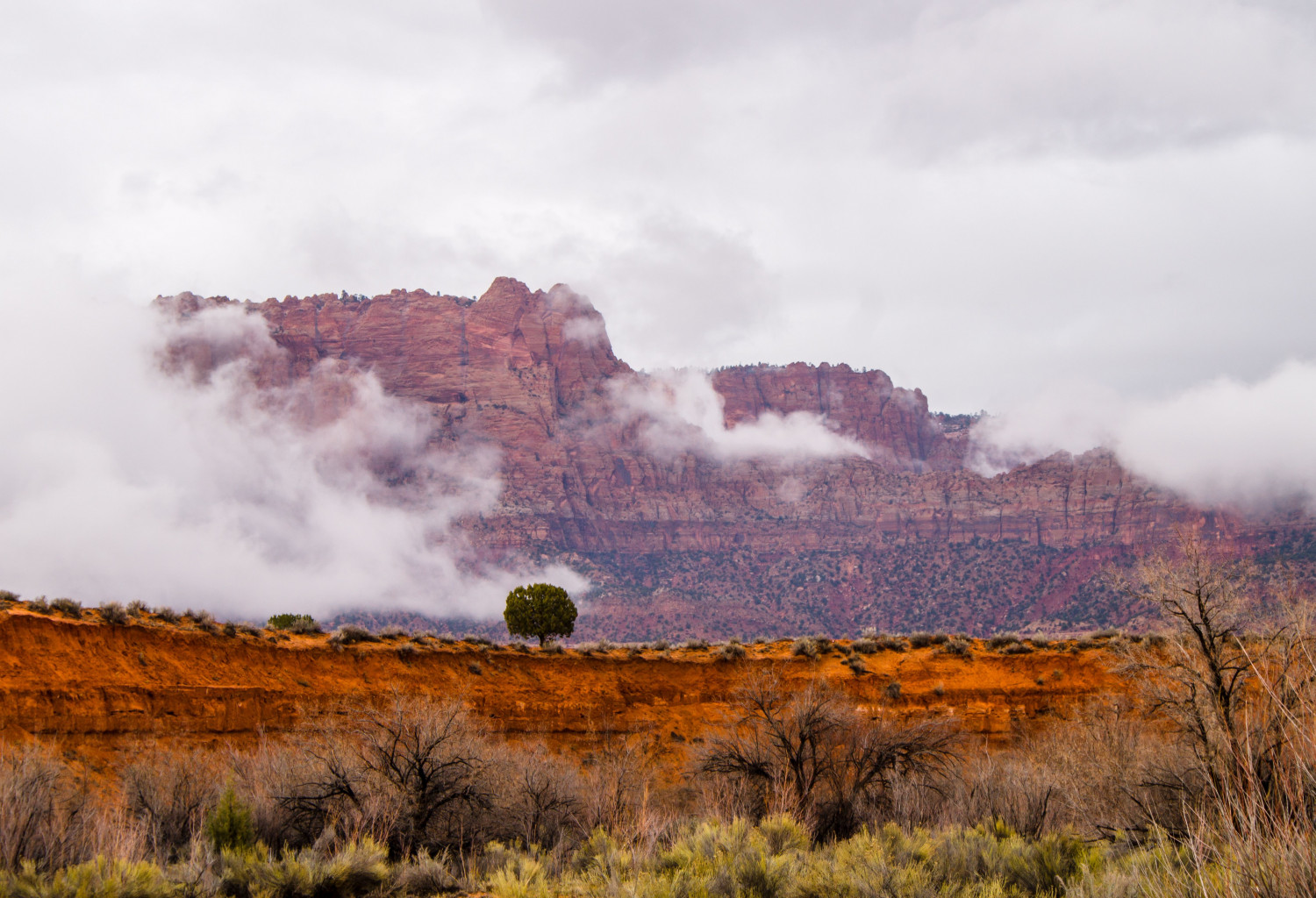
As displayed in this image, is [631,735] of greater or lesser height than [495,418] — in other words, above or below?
below

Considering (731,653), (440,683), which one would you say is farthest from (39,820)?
(731,653)

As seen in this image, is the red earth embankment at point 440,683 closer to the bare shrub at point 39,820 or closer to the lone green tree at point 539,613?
the lone green tree at point 539,613

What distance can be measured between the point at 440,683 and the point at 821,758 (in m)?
14.4

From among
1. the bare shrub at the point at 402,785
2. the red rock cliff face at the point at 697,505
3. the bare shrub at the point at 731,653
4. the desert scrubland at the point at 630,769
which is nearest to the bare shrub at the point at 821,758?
the desert scrubland at the point at 630,769

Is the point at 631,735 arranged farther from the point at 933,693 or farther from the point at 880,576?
the point at 880,576

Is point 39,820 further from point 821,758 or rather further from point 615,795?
point 821,758

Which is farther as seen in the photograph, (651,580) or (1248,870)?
(651,580)

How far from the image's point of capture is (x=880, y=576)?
12256 cm

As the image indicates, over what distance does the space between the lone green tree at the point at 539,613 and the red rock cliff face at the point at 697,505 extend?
6055 cm

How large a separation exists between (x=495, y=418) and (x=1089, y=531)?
353 ft

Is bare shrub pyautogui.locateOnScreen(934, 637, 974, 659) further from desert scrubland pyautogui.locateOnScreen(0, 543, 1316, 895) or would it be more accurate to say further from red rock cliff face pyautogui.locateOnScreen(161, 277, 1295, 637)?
red rock cliff face pyautogui.locateOnScreen(161, 277, 1295, 637)

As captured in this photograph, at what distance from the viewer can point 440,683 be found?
2873 centimetres

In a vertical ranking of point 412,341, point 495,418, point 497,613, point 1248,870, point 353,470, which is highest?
point 412,341

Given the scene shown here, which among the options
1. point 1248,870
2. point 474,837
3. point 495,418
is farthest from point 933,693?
point 495,418
